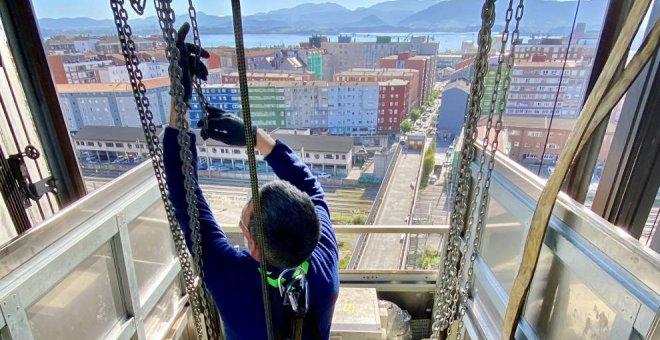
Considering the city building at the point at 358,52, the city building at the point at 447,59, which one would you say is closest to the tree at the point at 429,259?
the city building at the point at 447,59

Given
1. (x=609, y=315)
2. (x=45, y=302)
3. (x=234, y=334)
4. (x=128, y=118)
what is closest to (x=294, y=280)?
(x=234, y=334)

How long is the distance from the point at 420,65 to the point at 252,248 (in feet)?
5.11

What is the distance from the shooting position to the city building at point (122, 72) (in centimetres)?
122

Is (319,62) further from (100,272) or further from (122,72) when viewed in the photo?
(100,272)

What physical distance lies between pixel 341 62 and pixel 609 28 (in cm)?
122

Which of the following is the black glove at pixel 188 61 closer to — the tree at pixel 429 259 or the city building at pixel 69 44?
the city building at pixel 69 44

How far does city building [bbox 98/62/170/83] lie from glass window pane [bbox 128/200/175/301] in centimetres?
62

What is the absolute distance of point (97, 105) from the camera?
1.51m

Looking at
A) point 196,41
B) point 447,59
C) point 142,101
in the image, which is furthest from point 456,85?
point 142,101

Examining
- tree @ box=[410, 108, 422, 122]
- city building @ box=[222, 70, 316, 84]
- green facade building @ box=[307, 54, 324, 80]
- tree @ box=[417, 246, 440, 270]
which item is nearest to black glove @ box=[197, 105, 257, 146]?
city building @ box=[222, 70, 316, 84]

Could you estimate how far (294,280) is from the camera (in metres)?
1.05

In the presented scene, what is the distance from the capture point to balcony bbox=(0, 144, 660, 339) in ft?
2.97

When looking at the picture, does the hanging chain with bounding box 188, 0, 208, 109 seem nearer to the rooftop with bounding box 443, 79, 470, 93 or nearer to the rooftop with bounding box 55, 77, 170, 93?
the rooftop with bounding box 55, 77, 170, 93

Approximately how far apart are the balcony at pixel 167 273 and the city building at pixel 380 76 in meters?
0.74
